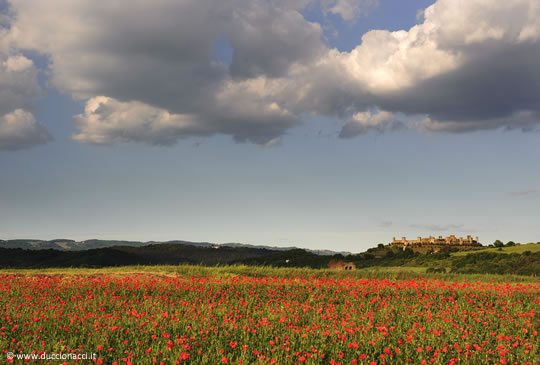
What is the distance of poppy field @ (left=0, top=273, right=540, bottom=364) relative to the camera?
9.12 meters

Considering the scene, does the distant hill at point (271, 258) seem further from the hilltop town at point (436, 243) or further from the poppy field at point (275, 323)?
the poppy field at point (275, 323)

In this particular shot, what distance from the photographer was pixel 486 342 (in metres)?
10.2

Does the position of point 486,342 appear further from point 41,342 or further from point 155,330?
point 41,342

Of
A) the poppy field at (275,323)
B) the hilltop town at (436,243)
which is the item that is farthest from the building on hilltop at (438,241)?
the poppy field at (275,323)

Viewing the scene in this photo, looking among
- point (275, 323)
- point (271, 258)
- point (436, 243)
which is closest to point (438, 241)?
point (436, 243)

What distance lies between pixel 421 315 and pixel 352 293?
12.1ft

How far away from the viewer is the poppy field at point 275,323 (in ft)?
29.9

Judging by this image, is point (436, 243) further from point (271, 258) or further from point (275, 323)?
point (275, 323)

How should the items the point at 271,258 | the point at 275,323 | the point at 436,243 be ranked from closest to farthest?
the point at 275,323
the point at 271,258
the point at 436,243

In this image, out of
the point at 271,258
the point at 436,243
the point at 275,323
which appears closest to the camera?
the point at 275,323

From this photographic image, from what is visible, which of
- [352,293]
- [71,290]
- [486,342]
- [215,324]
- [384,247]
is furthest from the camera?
[384,247]

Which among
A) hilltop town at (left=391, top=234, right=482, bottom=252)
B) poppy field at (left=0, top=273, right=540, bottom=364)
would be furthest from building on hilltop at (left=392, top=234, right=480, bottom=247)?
poppy field at (left=0, top=273, right=540, bottom=364)

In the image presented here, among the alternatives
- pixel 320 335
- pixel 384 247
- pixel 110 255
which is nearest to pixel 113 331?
pixel 320 335

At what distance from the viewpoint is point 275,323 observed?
11.6m
